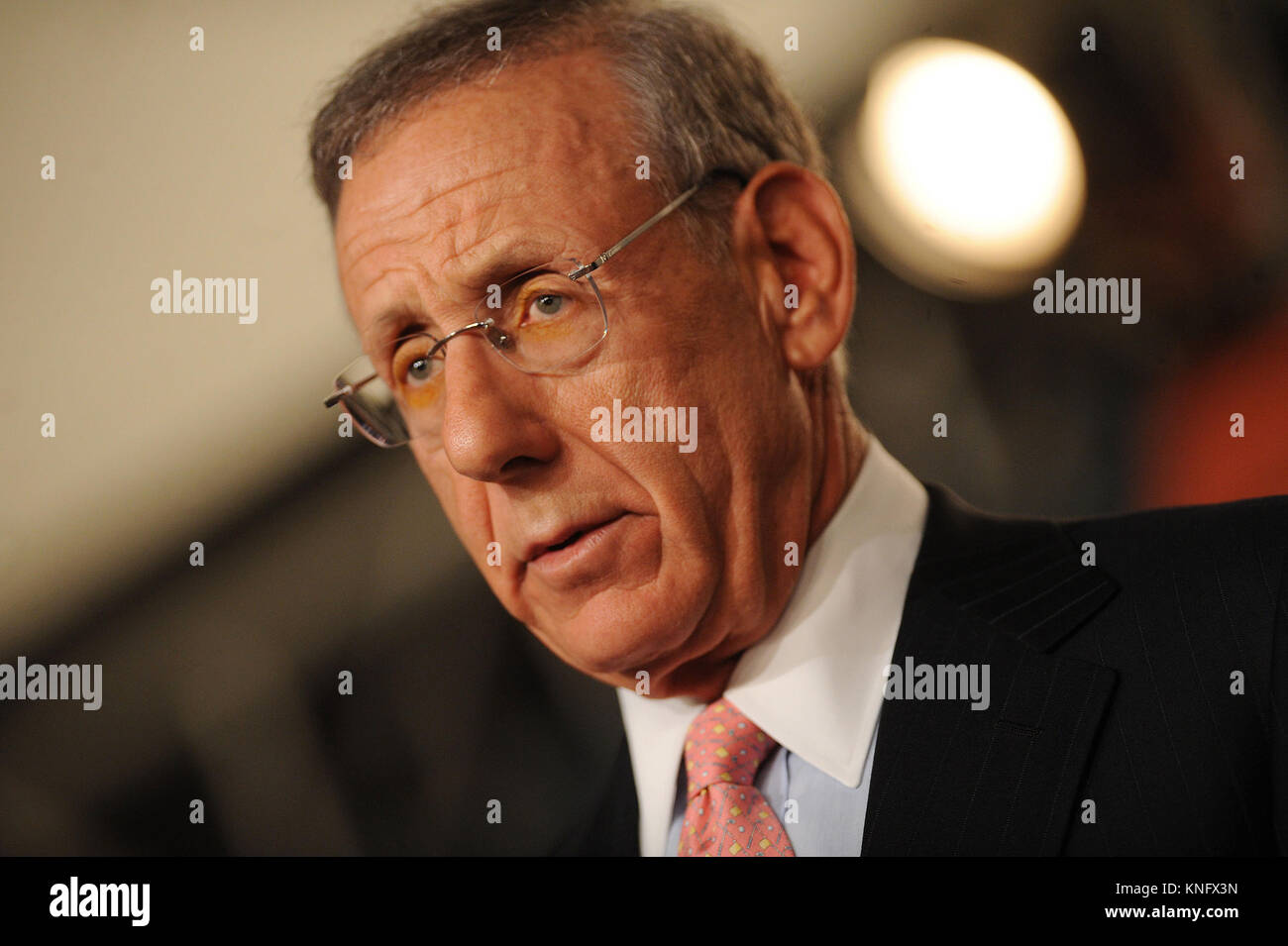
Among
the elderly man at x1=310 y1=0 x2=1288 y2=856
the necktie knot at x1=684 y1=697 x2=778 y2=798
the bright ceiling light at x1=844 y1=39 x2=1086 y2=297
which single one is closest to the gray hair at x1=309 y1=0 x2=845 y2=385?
the elderly man at x1=310 y1=0 x2=1288 y2=856

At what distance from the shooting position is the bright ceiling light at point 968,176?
61.2 inches

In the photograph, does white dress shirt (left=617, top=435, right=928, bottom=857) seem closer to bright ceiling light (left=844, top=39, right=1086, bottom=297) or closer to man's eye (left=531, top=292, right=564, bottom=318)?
bright ceiling light (left=844, top=39, right=1086, bottom=297)

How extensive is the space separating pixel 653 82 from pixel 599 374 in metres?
0.39

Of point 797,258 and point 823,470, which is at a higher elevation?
point 797,258

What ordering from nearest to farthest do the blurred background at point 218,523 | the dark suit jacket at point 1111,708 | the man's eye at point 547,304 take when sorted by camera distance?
the dark suit jacket at point 1111,708
the man's eye at point 547,304
the blurred background at point 218,523

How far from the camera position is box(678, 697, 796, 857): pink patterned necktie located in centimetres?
144

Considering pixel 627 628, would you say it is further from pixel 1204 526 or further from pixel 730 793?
pixel 1204 526

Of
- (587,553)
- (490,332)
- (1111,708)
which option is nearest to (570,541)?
(587,553)

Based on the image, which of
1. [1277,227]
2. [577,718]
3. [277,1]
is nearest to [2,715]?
[577,718]

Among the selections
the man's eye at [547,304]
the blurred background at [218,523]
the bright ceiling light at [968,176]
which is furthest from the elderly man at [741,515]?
the blurred background at [218,523]

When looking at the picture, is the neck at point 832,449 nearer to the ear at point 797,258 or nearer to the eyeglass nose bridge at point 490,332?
the ear at point 797,258

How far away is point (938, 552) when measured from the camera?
4.80 ft

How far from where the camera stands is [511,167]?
1.39 m
